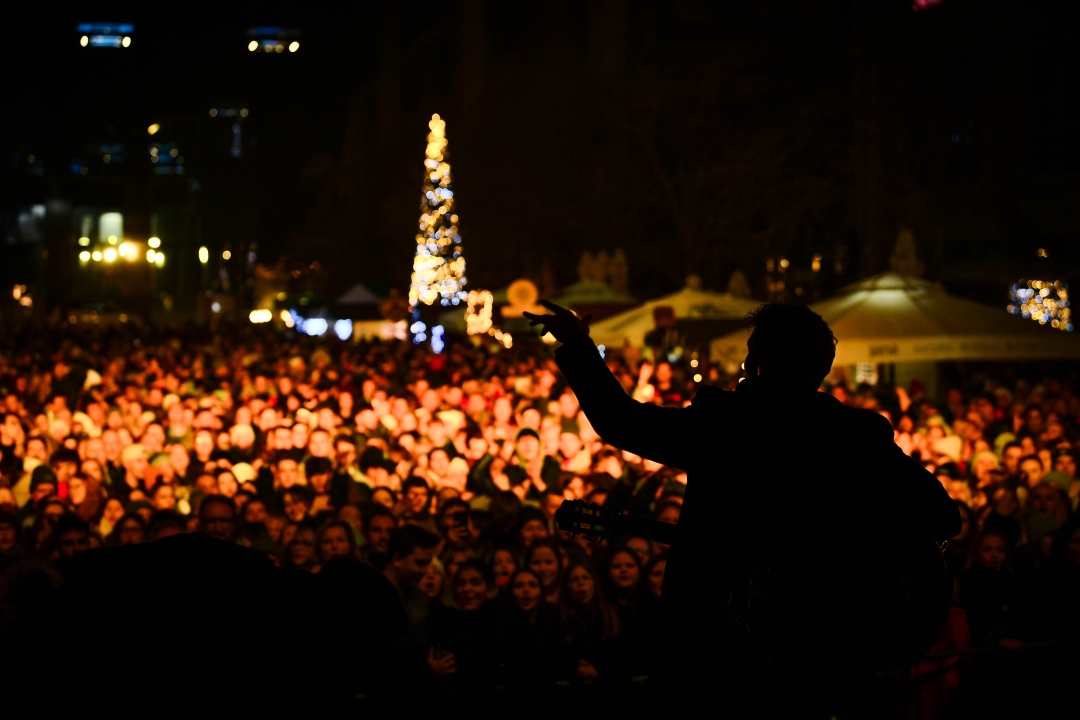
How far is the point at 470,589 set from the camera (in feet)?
21.7

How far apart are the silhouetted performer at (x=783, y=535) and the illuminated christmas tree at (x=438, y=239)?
3833 centimetres

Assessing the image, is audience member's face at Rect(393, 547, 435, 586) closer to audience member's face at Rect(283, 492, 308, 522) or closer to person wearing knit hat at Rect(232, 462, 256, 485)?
audience member's face at Rect(283, 492, 308, 522)

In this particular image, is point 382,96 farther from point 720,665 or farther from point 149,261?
point 720,665

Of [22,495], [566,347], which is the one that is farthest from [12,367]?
[566,347]

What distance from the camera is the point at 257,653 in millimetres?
2309

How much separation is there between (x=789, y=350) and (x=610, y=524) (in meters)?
0.58

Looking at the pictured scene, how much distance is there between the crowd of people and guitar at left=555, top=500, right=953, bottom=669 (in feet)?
0.49

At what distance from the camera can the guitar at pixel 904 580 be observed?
273cm

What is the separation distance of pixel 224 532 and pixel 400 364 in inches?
537

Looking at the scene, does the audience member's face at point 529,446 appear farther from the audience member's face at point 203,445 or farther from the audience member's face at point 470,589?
the audience member's face at point 470,589

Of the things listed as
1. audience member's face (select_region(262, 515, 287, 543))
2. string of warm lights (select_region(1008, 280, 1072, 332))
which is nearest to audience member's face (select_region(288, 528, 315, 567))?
audience member's face (select_region(262, 515, 287, 543))

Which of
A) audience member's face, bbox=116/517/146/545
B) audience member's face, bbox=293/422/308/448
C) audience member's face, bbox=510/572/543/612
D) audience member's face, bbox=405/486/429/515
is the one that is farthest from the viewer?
audience member's face, bbox=293/422/308/448

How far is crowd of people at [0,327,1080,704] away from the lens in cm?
626

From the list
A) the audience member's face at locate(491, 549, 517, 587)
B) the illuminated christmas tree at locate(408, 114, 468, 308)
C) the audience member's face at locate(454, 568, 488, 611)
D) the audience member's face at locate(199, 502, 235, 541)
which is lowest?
the audience member's face at locate(454, 568, 488, 611)
